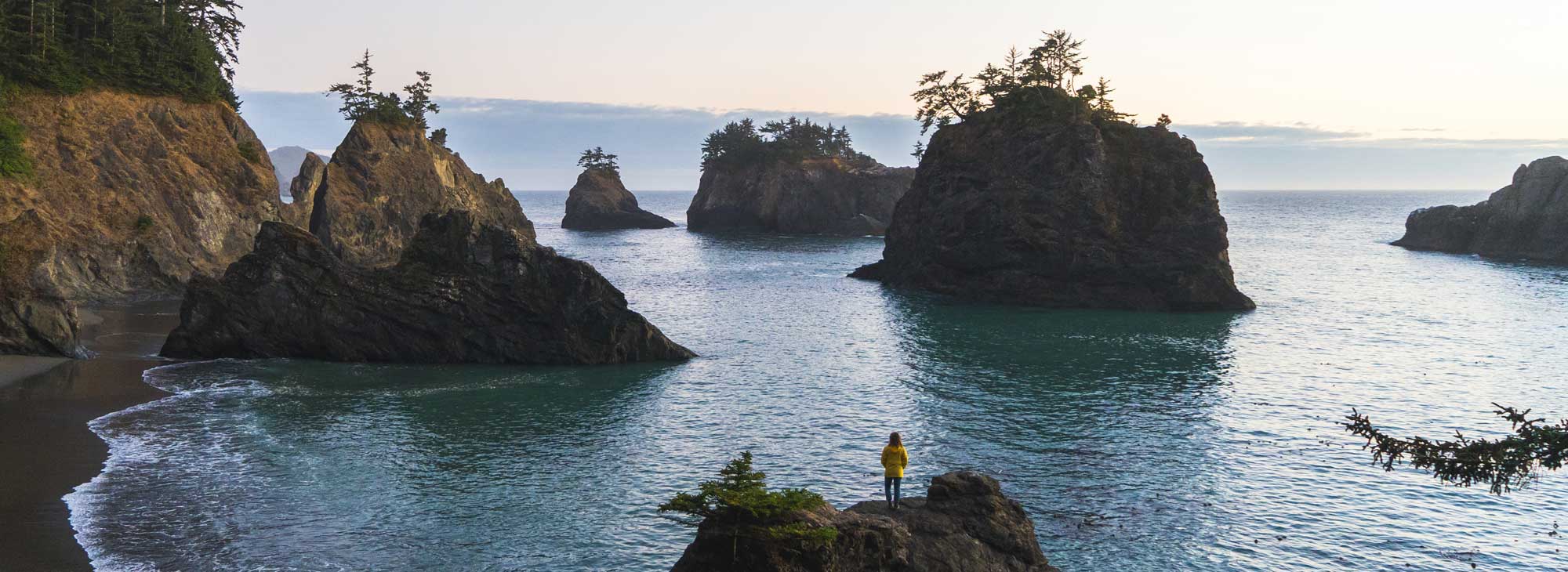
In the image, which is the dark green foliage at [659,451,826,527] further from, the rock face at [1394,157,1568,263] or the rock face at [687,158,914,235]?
the rock face at [687,158,914,235]

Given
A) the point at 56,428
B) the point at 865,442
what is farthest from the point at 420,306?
the point at 865,442

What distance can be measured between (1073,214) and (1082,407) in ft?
135

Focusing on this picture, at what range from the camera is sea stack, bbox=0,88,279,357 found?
68.2 metres

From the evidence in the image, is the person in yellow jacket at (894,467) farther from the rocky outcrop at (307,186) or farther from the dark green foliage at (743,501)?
the rocky outcrop at (307,186)

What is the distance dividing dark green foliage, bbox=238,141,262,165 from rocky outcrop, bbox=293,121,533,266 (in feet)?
29.5

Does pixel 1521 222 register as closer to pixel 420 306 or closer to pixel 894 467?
pixel 420 306

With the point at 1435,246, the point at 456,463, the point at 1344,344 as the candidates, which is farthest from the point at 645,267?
the point at 1435,246

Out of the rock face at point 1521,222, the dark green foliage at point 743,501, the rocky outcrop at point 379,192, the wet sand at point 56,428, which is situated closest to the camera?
the dark green foliage at point 743,501

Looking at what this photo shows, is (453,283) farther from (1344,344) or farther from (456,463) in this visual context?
(1344,344)

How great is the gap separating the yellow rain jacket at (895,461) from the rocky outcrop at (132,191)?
191ft

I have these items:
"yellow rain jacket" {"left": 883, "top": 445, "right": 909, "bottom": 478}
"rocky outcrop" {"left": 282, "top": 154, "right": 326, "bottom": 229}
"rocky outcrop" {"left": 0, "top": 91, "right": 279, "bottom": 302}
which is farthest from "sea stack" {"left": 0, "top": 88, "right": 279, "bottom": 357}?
"yellow rain jacket" {"left": 883, "top": 445, "right": 909, "bottom": 478}

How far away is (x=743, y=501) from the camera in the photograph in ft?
63.2

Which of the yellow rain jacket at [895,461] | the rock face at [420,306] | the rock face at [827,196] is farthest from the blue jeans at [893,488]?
the rock face at [827,196]

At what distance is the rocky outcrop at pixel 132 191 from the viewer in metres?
68.4
